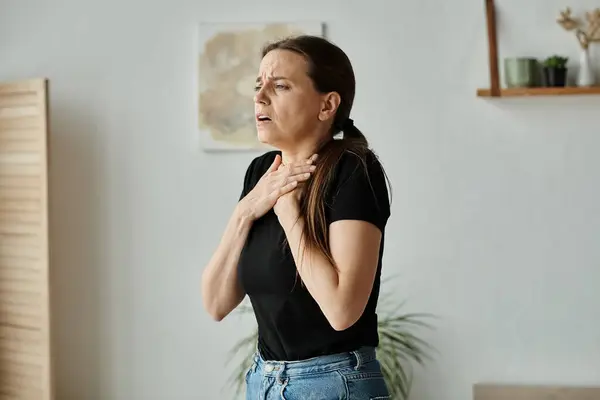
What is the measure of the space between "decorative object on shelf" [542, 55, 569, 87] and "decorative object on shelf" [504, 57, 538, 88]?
38 millimetres

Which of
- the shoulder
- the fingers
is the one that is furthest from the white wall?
the shoulder

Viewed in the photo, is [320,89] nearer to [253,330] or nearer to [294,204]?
[294,204]

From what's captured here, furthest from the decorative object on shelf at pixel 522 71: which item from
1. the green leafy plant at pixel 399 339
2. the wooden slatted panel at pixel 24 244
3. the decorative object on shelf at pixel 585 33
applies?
the wooden slatted panel at pixel 24 244

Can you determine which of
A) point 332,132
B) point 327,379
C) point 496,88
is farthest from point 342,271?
point 496,88

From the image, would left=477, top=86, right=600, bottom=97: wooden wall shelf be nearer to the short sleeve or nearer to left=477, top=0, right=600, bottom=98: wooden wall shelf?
left=477, top=0, right=600, bottom=98: wooden wall shelf

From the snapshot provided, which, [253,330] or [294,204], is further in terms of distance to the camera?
[253,330]

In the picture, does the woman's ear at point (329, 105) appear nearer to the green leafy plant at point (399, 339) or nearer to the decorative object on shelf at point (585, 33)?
the green leafy plant at point (399, 339)

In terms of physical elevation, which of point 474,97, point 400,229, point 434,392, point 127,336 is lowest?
point 434,392

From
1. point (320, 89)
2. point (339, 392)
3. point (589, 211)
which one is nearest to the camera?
point (339, 392)

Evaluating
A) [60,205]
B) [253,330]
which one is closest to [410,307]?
[253,330]

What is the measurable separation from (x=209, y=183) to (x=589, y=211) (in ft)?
4.98

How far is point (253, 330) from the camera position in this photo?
354 centimetres

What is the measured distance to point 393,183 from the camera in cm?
349

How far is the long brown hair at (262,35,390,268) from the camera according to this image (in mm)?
1415
